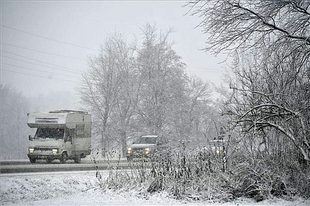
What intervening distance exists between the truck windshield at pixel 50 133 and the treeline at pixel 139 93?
41.4 ft

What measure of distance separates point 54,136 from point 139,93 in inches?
602

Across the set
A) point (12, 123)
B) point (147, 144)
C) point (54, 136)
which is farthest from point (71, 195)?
point (12, 123)

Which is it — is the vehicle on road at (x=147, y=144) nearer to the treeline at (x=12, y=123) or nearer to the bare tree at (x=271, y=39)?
the bare tree at (x=271, y=39)

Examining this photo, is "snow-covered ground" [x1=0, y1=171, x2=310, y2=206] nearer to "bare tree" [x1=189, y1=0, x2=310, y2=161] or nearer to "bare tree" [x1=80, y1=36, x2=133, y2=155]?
"bare tree" [x1=189, y1=0, x2=310, y2=161]

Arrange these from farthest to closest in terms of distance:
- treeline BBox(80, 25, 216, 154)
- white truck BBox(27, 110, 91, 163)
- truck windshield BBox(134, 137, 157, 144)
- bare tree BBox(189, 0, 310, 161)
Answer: treeline BBox(80, 25, 216, 154), truck windshield BBox(134, 137, 157, 144), white truck BBox(27, 110, 91, 163), bare tree BBox(189, 0, 310, 161)

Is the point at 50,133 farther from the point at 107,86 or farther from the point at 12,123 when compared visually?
the point at 12,123

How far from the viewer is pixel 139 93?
119ft

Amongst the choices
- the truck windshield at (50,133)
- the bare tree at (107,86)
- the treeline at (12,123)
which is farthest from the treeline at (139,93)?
the treeline at (12,123)

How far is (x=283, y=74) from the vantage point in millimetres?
10984

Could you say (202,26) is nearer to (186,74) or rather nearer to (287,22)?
(287,22)

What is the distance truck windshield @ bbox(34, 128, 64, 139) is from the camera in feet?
72.0

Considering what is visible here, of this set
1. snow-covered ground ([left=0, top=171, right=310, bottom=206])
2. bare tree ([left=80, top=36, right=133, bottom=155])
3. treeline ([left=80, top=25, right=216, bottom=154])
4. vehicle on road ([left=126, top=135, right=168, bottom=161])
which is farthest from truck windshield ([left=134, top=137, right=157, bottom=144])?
snow-covered ground ([left=0, top=171, right=310, bottom=206])

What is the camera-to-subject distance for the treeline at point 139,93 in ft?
116

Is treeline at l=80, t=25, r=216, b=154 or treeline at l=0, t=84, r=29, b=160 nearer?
treeline at l=80, t=25, r=216, b=154
